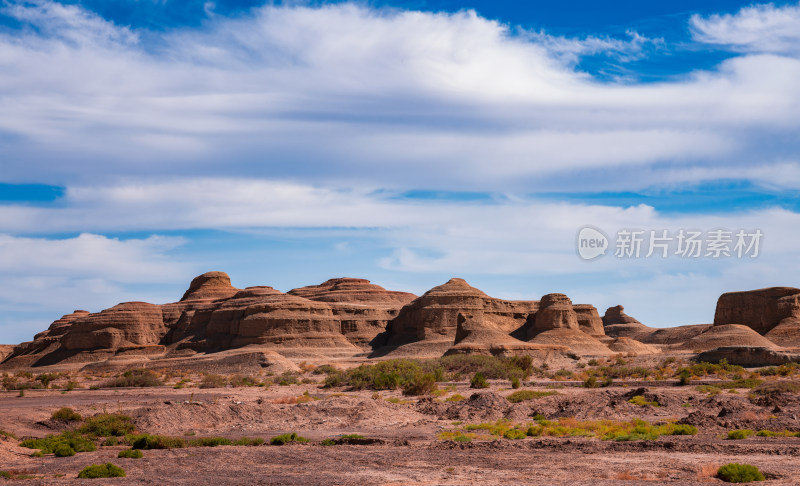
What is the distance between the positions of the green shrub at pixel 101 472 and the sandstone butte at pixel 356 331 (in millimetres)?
55797

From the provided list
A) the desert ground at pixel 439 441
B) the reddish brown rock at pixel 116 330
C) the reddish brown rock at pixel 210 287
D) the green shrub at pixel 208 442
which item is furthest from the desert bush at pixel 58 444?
the reddish brown rock at pixel 210 287

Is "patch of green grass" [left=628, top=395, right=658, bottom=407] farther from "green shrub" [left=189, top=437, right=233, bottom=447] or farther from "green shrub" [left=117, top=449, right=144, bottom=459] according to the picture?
"green shrub" [left=117, top=449, right=144, bottom=459]

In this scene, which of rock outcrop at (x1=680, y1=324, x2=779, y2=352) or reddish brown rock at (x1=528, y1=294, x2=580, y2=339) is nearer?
rock outcrop at (x1=680, y1=324, x2=779, y2=352)

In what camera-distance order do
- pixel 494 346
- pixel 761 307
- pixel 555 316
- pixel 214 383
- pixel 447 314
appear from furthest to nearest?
pixel 447 314 → pixel 555 316 → pixel 761 307 → pixel 494 346 → pixel 214 383

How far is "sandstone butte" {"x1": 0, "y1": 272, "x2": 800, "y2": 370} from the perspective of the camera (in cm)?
8612

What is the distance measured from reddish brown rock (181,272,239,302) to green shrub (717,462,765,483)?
126 metres

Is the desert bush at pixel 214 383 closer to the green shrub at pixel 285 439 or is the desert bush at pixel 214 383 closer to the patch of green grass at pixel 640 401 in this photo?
the green shrub at pixel 285 439

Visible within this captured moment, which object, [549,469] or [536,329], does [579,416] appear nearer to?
[549,469]

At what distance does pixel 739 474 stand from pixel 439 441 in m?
10.3

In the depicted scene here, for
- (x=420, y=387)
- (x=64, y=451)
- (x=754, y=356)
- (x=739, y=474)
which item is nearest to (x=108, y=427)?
(x=64, y=451)

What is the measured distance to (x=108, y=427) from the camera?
89.8 ft

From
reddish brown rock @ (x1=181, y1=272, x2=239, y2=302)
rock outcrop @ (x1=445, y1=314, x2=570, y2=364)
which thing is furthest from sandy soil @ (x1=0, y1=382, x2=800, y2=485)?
reddish brown rock @ (x1=181, y1=272, x2=239, y2=302)

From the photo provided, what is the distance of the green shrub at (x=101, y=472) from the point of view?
18094 millimetres

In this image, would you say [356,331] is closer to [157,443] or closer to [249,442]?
[249,442]
